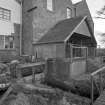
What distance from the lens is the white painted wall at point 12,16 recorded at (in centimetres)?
1173

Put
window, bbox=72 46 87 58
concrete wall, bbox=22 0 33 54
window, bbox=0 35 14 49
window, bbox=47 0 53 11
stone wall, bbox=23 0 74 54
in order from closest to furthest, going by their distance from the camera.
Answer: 1. window, bbox=72 46 87 58
2. window, bbox=0 35 14 49
3. stone wall, bbox=23 0 74 54
4. concrete wall, bbox=22 0 33 54
5. window, bbox=47 0 53 11

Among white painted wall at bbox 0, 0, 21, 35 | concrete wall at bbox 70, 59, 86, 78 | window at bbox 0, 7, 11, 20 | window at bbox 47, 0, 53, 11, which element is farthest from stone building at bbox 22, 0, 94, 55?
concrete wall at bbox 70, 59, 86, 78

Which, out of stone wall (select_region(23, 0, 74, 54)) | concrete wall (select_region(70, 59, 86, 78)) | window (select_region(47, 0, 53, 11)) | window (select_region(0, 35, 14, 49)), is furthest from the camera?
window (select_region(47, 0, 53, 11))

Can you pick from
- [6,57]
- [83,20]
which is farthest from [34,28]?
[83,20]

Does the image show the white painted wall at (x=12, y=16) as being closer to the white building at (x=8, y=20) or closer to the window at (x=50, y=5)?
the white building at (x=8, y=20)

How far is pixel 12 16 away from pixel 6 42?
9.31ft

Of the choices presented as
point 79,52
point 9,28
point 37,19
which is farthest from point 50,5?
point 79,52

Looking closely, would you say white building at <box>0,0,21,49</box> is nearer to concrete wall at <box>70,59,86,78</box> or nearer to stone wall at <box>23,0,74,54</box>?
stone wall at <box>23,0,74,54</box>

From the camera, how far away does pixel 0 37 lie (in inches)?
464

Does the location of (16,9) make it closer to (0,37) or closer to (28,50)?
(0,37)

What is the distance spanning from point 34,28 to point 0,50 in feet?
13.5

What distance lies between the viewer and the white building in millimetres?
11753

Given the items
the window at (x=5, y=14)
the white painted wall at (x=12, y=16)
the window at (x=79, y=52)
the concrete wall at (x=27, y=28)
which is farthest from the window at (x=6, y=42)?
the window at (x=79, y=52)

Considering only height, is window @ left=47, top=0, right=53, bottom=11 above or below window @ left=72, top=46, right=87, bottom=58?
above
